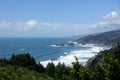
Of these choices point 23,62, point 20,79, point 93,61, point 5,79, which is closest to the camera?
point 5,79

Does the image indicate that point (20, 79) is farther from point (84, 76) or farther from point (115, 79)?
point (115, 79)

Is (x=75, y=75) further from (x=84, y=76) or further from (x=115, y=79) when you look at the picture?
(x=115, y=79)

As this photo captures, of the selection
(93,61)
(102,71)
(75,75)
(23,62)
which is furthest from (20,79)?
(93,61)

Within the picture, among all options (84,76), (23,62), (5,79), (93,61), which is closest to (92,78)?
(84,76)

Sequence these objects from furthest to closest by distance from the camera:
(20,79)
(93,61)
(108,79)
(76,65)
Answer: (93,61), (20,79), (76,65), (108,79)

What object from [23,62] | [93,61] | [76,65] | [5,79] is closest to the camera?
[76,65]

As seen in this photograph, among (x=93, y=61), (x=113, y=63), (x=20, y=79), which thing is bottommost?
(x=93, y=61)

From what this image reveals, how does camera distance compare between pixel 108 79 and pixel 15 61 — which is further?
pixel 15 61

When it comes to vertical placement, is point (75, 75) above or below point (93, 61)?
above

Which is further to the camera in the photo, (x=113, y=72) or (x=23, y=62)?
(x=23, y=62)
